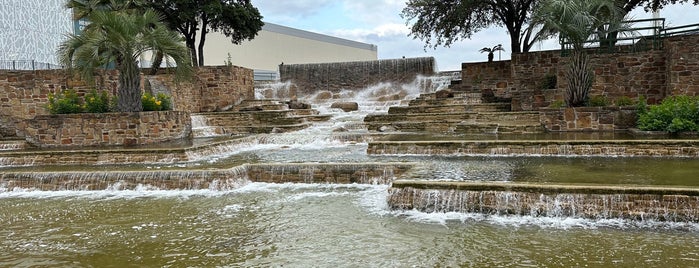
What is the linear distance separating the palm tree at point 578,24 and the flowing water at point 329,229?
405cm

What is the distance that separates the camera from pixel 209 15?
835 inches

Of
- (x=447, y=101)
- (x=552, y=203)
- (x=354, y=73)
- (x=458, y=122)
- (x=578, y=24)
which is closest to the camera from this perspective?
(x=552, y=203)

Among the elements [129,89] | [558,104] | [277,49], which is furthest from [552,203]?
[277,49]

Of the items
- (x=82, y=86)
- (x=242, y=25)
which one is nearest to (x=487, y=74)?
(x=242, y=25)

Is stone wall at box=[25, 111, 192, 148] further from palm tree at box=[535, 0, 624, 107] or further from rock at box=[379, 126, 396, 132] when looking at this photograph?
palm tree at box=[535, 0, 624, 107]

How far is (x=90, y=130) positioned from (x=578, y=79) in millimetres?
11730

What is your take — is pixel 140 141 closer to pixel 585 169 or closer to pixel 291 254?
pixel 291 254

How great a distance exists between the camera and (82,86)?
575 inches

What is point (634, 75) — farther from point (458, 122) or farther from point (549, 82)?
point (458, 122)

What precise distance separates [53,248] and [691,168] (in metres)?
7.72

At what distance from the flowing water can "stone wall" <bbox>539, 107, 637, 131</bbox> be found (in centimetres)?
352

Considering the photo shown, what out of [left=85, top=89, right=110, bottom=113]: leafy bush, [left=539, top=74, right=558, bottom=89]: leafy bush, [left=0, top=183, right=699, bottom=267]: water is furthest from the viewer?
[left=539, top=74, right=558, bottom=89]: leafy bush

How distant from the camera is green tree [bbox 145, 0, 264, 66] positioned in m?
20.6

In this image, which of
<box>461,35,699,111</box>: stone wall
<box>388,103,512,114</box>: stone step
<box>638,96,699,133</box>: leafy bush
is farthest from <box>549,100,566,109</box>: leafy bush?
<box>638,96,699,133</box>: leafy bush
